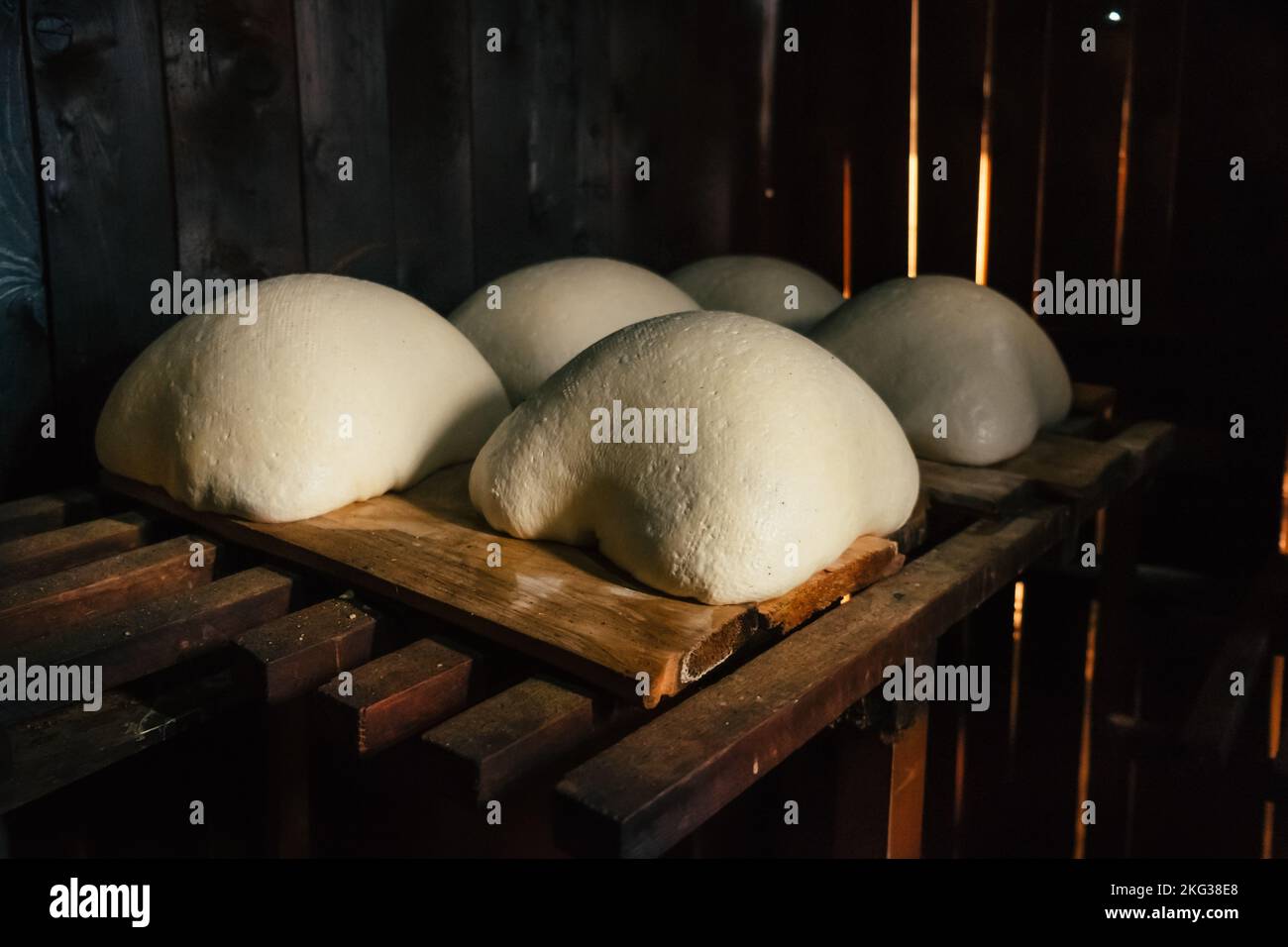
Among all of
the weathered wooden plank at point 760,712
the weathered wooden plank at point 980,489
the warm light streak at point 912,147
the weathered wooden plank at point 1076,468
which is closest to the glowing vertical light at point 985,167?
the warm light streak at point 912,147

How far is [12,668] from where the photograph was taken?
4.60 ft

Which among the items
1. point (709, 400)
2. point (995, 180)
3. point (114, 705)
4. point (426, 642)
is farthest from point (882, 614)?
point (995, 180)

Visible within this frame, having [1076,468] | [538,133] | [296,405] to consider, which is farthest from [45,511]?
[1076,468]

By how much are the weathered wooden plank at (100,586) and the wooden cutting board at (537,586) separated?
0.08 m

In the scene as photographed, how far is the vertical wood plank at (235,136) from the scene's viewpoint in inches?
88.4

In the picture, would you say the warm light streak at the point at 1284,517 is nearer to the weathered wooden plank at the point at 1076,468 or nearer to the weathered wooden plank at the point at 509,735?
the weathered wooden plank at the point at 1076,468

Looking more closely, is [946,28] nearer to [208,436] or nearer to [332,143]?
[332,143]

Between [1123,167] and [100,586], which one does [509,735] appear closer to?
[100,586]

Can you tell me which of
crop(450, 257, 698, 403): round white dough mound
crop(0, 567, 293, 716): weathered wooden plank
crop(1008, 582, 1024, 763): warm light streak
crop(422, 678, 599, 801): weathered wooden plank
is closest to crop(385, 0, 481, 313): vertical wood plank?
crop(450, 257, 698, 403): round white dough mound

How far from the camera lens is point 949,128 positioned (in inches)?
128

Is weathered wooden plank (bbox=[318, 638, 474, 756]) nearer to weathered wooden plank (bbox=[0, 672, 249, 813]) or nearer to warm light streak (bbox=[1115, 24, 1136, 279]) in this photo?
weathered wooden plank (bbox=[0, 672, 249, 813])

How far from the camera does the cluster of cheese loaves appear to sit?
5.24ft

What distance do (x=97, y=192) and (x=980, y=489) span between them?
1737 mm

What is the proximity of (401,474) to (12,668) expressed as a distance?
2.38 feet
